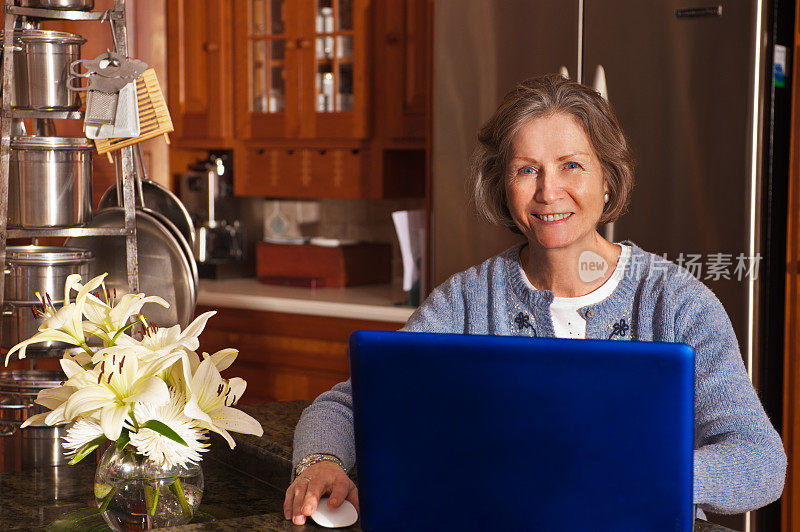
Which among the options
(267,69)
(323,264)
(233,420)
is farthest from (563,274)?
(267,69)

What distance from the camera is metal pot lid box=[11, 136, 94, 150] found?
1642 millimetres

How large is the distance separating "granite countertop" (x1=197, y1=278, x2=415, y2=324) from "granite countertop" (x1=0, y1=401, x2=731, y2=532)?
1.53 meters

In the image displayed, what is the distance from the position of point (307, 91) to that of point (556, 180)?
2228 mm

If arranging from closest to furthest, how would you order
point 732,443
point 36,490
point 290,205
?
point 732,443 → point 36,490 → point 290,205

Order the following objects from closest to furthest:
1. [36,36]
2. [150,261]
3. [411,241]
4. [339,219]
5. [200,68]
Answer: [36,36], [150,261], [411,241], [200,68], [339,219]

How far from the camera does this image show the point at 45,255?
1.65 metres

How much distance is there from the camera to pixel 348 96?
3521mm

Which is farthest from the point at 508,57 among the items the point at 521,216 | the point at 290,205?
the point at 290,205

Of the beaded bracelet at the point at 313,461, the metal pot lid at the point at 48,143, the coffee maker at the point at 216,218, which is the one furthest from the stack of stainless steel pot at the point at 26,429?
the coffee maker at the point at 216,218

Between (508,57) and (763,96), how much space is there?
28.7 inches

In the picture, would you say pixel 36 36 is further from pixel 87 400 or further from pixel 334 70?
pixel 334 70

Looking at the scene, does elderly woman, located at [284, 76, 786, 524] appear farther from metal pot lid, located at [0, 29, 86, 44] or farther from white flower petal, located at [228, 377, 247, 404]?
metal pot lid, located at [0, 29, 86, 44]

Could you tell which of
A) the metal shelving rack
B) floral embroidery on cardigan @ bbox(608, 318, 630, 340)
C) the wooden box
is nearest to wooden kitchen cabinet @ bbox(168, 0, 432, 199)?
the wooden box

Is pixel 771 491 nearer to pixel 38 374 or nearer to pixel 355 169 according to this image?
pixel 38 374
